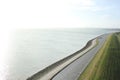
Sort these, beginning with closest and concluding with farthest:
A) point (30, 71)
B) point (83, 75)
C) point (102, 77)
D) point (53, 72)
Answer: point (102, 77), point (83, 75), point (53, 72), point (30, 71)

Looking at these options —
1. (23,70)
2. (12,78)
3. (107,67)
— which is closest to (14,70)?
(23,70)

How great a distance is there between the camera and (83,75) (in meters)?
36.3

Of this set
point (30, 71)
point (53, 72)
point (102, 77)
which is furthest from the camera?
point (30, 71)

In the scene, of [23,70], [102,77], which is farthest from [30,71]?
[102,77]

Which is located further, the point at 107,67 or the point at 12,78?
the point at 107,67

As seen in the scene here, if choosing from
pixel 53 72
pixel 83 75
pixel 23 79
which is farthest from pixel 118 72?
pixel 23 79

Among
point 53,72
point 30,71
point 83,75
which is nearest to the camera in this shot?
point 83,75

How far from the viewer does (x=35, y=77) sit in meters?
36.8

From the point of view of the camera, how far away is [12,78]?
37781mm

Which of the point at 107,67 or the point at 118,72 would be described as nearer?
the point at 118,72

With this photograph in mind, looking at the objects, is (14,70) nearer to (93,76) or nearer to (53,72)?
(53,72)

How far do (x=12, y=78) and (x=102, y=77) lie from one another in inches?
597

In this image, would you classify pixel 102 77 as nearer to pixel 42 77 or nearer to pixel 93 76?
pixel 93 76

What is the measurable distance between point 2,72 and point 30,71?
5515mm
